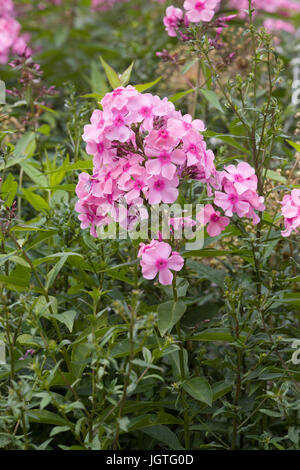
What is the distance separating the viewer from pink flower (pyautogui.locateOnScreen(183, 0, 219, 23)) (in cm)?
176

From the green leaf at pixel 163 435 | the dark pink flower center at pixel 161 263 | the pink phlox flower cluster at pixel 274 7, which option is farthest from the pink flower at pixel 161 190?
the pink phlox flower cluster at pixel 274 7

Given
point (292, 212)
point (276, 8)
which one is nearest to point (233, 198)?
point (292, 212)

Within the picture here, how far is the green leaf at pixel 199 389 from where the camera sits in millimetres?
1436

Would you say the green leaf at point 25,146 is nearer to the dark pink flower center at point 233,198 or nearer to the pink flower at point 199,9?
the pink flower at point 199,9

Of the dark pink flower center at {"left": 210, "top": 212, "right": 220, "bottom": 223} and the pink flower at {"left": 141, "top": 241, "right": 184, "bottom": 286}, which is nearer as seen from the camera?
the pink flower at {"left": 141, "top": 241, "right": 184, "bottom": 286}

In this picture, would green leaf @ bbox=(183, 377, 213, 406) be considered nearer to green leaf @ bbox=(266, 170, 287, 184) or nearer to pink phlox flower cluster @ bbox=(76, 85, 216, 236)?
pink phlox flower cluster @ bbox=(76, 85, 216, 236)

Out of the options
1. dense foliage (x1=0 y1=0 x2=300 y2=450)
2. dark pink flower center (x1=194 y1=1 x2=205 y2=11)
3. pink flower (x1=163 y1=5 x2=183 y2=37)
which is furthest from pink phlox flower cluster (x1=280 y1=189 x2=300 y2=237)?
pink flower (x1=163 y1=5 x2=183 y2=37)

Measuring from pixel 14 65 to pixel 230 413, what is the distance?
1201mm

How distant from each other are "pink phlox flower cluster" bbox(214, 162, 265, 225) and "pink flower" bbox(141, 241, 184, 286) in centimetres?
17

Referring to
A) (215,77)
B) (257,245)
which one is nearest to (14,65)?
(215,77)
